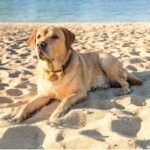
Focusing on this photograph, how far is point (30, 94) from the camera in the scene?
562 cm

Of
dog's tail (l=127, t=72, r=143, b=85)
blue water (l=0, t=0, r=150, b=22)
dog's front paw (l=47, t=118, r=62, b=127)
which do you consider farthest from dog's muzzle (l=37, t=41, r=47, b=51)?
blue water (l=0, t=0, r=150, b=22)

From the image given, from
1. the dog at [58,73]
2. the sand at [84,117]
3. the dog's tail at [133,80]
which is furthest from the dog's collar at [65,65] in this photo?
the dog's tail at [133,80]

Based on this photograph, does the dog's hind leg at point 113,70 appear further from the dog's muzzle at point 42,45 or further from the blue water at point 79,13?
the blue water at point 79,13

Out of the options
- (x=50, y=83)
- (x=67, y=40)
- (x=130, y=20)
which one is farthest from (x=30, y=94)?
(x=130, y=20)

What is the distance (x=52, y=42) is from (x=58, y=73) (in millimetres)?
434

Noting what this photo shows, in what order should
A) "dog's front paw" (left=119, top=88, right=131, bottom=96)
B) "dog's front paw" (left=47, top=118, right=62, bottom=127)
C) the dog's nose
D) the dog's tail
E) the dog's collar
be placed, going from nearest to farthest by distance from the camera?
"dog's front paw" (left=47, top=118, right=62, bottom=127), the dog's nose, the dog's collar, "dog's front paw" (left=119, top=88, right=131, bottom=96), the dog's tail

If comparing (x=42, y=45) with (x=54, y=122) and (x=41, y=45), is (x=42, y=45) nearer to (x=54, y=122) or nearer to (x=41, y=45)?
(x=41, y=45)

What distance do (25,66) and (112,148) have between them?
3779 mm

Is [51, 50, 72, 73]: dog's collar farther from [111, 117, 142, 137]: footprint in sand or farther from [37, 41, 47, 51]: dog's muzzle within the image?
[111, 117, 142, 137]: footprint in sand

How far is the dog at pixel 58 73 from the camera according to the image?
15.8 ft

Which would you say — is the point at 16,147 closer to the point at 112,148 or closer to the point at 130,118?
the point at 112,148

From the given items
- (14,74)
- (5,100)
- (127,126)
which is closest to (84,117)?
(127,126)

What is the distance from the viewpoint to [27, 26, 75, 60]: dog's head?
4810 millimetres

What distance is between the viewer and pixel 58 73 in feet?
16.9
